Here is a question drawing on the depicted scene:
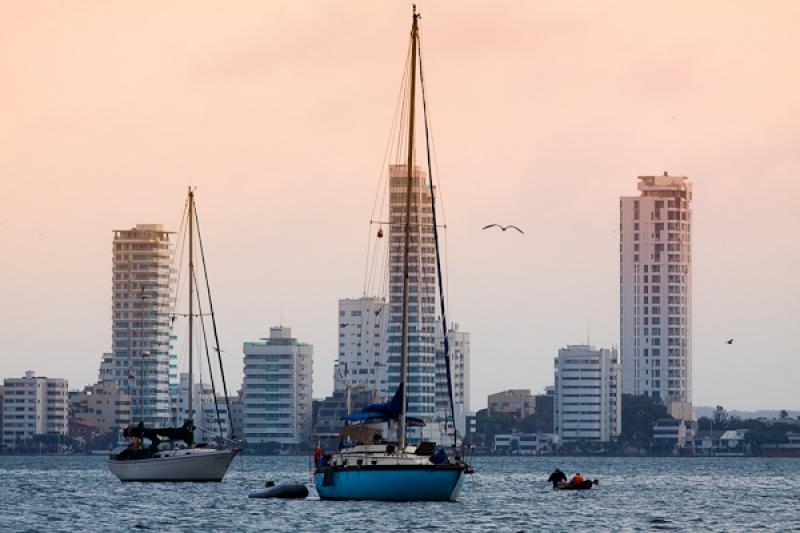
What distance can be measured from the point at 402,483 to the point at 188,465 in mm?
42923

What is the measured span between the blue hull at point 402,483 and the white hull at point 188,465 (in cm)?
3902

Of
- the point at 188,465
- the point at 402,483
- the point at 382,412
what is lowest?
the point at 188,465

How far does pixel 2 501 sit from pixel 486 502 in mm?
30552

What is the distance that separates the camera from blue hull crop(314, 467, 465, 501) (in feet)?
301

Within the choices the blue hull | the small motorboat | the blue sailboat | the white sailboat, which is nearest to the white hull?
the white sailboat

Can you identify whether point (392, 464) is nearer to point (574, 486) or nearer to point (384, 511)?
point (384, 511)

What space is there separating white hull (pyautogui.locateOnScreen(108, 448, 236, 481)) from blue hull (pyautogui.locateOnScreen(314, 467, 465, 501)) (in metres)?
39.0

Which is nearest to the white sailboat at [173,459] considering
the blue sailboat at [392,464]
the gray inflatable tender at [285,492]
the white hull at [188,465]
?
the white hull at [188,465]

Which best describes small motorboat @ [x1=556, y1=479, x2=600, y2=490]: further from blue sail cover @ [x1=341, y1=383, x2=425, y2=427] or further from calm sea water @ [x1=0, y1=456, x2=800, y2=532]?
blue sail cover @ [x1=341, y1=383, x2=425, y2=427]

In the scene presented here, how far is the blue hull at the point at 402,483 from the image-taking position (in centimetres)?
9175

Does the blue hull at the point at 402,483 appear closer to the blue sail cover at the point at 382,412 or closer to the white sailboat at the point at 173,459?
the blue sail cover at the point at 382,412

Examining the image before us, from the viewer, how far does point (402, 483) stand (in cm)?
9181

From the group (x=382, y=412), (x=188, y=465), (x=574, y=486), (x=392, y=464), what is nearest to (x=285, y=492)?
(x=382, y=412)

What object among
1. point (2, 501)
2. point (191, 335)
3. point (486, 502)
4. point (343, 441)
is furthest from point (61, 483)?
point (343, 441)
